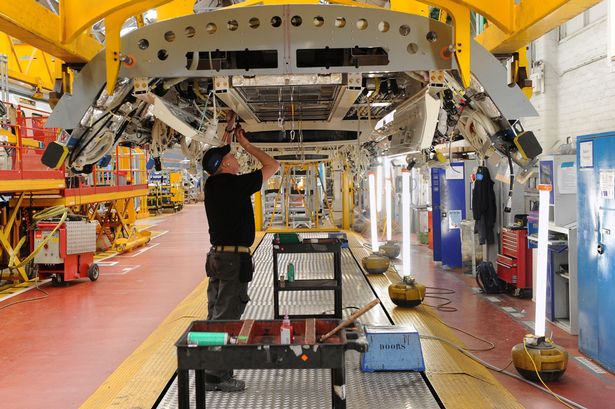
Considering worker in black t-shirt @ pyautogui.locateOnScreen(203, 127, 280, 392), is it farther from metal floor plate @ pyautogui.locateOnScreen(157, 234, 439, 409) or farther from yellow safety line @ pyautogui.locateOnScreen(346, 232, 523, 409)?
yellow safety line @ pyautogui.locateOnScreen(346, 232, 523, 409)

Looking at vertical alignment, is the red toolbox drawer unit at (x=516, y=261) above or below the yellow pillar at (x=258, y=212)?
below

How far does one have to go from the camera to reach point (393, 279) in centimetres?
723

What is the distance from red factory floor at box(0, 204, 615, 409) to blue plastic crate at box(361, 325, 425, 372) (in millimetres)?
635

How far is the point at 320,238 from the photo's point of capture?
560 cm

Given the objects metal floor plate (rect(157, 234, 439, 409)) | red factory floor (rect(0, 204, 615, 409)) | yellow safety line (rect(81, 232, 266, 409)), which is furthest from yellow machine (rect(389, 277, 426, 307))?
yellow safety line (rect(81, 232, 266, 409))

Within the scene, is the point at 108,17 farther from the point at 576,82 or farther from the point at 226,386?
the point at 576,82

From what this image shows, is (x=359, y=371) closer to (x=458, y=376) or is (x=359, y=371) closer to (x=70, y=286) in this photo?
(x=458, y=376)

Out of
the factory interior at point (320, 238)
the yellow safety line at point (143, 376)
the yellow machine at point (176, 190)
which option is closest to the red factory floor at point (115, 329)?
the factory interior at point (320, 238)

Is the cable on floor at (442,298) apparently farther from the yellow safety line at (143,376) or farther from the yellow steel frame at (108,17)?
the yellow steel frame at (108,17)

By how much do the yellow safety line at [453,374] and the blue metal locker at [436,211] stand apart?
234 inches

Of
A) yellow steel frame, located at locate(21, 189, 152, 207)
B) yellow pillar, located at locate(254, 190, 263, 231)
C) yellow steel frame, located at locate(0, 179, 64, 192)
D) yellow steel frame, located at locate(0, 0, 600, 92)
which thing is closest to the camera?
yellow steel frame, located at locate(0, 0, 600, 92)

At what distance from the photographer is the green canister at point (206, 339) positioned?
236 cm

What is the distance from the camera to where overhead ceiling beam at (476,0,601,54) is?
239 centimetres

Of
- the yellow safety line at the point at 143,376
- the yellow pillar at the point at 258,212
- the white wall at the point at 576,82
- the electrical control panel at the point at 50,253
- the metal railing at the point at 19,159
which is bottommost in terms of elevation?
the yellow safety line at the point at 143,376
